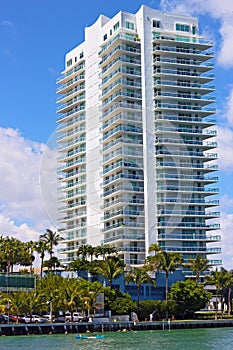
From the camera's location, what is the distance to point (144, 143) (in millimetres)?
117562

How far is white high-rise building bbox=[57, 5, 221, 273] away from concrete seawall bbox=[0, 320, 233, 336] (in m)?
22.3

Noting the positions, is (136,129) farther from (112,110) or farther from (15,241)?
(15,241)

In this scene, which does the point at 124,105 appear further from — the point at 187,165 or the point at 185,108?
the point at 187,165

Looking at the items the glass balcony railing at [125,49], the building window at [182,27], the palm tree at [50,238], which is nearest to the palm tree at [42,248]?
the palm tree at [50,238]

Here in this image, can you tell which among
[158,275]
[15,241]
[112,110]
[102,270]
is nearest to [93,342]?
[102,270]

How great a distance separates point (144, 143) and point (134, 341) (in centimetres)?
5352

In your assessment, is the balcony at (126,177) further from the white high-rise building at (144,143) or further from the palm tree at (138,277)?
the palm tree at (138,277)

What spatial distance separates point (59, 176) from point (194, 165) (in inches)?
1283

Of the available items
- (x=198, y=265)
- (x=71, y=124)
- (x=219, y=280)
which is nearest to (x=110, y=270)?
(x=198, y=265)

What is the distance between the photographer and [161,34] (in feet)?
403

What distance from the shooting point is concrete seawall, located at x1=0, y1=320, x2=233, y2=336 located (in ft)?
259

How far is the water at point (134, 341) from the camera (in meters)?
63.0

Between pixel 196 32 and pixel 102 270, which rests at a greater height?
pixel 196 32

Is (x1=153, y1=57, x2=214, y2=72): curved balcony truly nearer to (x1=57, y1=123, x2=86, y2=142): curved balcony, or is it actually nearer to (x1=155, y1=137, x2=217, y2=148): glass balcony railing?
(x1=155, y1=137, x2=217, y2=148): glass balcony railing
